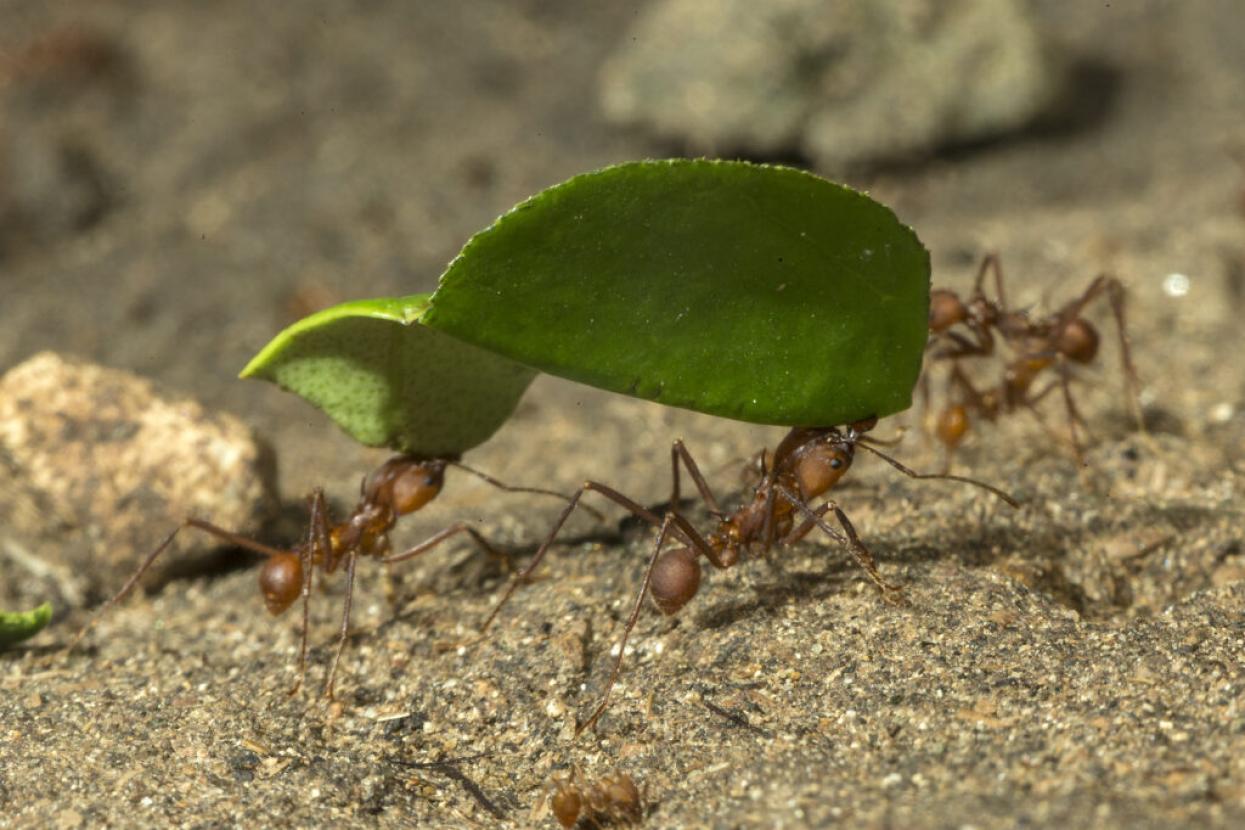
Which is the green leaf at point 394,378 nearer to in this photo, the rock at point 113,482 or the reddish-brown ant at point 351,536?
the reddish-brown ant at point 351,536

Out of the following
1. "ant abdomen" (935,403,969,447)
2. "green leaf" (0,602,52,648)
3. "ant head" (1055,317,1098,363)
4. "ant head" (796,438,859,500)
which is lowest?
"green leaf" (0,602,52,648)

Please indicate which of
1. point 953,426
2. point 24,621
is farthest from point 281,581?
point 953,426

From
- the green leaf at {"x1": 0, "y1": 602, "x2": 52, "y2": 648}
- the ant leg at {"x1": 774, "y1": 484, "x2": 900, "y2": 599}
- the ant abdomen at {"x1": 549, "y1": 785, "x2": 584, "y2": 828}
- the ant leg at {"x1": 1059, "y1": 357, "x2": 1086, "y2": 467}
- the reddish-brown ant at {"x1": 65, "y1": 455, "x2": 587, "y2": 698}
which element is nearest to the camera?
the ant abdomen at {"x1": 549, "y1": 785, "x2": 584, "y2": 828}

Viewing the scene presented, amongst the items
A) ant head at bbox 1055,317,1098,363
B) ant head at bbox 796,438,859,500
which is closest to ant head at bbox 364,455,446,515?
ant head at bbox 796,438,859,500

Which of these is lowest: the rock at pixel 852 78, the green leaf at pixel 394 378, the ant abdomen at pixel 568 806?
the ant abdomen at pixel 568 806

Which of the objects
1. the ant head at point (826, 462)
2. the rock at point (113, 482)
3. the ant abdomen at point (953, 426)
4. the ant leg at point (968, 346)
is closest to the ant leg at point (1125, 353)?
the ant leg at point (968, 346)

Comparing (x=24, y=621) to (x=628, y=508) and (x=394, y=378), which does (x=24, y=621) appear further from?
(x=628, y=508)

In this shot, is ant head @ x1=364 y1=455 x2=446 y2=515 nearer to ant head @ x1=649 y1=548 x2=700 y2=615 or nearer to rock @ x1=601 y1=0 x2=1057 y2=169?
ant head @ x1=649 y1=548 x2=700 y2=615

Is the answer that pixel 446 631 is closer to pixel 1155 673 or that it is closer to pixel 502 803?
pixel 502 803
